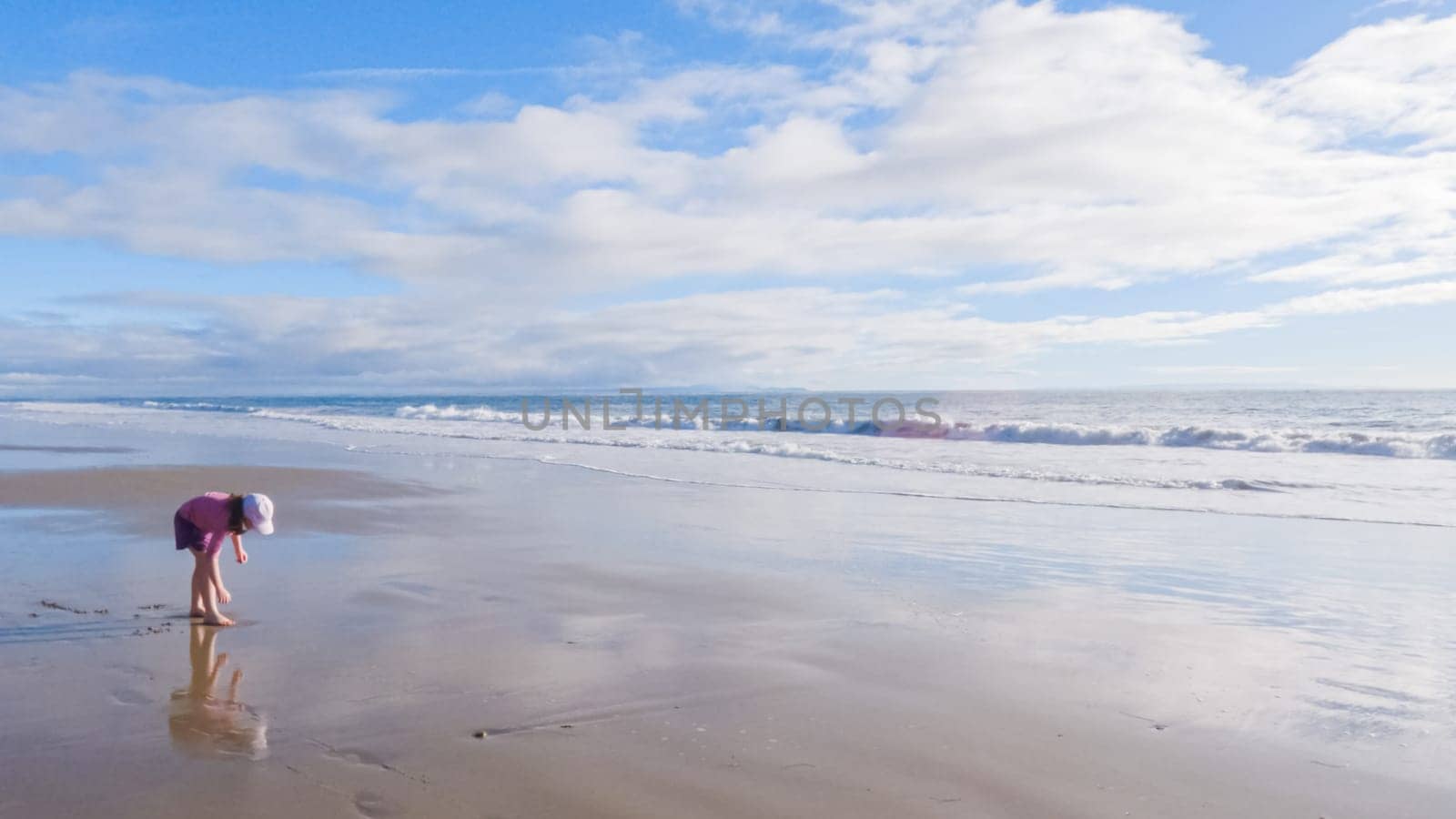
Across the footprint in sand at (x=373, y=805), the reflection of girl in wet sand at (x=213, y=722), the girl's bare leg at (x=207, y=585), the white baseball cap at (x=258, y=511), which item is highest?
the white baseball cap at (x=258, y=511)

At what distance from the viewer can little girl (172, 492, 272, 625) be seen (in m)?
5.86

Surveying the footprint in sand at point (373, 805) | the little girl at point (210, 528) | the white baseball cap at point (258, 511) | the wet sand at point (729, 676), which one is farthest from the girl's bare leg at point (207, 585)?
the footprint in sand at point (373, 805)

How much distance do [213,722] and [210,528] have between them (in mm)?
2176

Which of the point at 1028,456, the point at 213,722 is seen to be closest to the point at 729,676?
the point at 213,722

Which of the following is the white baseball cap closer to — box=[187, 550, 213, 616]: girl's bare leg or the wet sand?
box=[187, 550, 213, 616]: girl's bare leg

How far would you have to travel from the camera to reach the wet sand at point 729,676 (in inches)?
138

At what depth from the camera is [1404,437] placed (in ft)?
72.2

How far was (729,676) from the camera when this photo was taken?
16.1 feet

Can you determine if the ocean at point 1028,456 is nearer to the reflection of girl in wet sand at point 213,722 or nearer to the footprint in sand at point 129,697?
the reflection of girl in wet sand at point 213,722

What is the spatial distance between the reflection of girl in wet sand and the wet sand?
0.02m

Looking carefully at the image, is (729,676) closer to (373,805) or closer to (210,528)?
(373,805)

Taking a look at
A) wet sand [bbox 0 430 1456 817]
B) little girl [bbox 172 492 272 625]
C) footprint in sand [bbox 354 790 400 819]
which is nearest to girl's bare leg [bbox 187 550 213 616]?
little girl [bbox 172 492 272 625]

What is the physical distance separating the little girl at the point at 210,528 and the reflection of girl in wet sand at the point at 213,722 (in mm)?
1010

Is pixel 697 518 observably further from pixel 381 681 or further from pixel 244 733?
pixel 244 733
